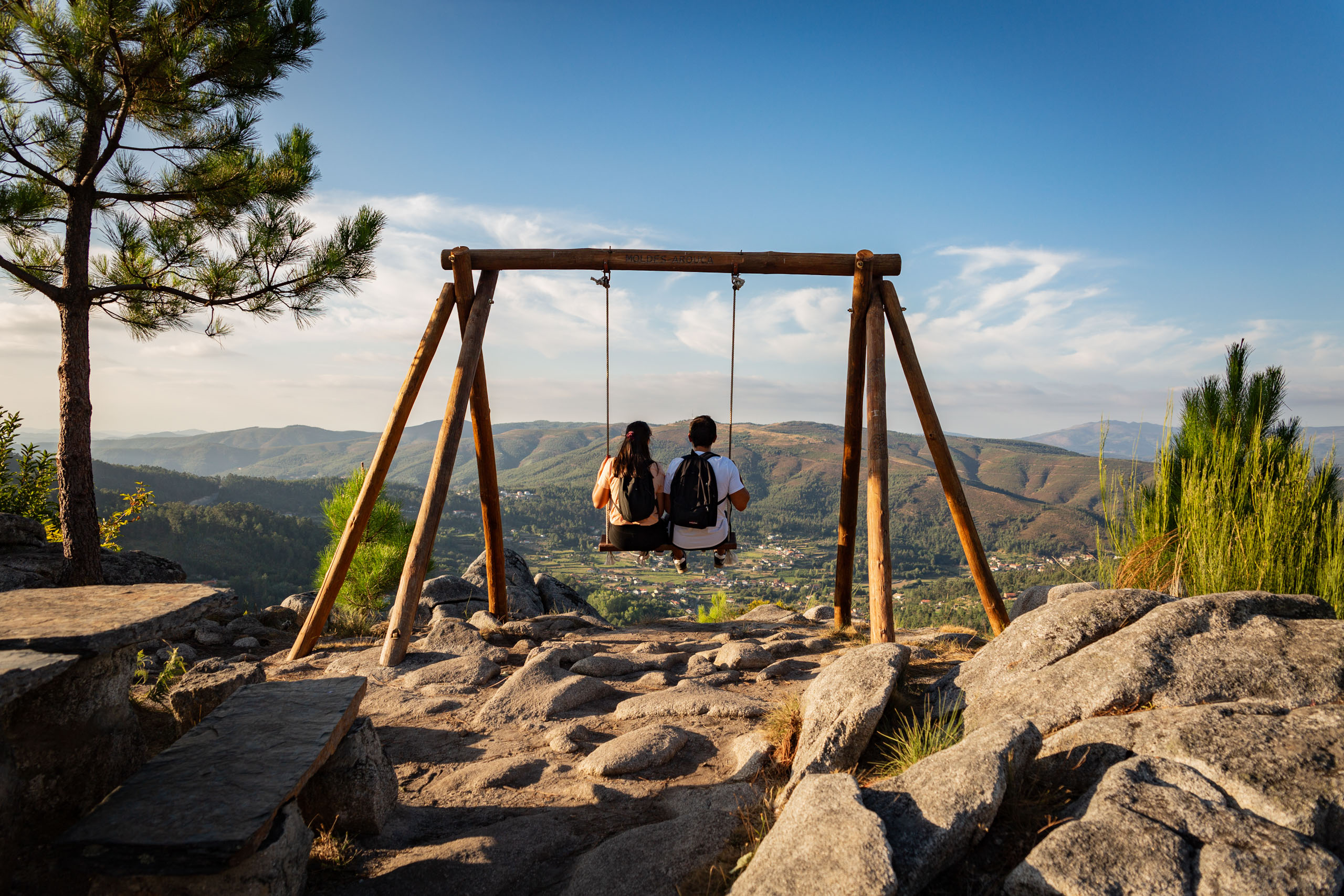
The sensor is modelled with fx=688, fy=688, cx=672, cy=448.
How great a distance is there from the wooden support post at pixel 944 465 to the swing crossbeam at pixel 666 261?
554 mm

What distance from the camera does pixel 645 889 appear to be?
8.93 ft

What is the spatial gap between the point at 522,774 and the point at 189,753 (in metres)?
1.73

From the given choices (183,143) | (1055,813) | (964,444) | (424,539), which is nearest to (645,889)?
(1055,813)

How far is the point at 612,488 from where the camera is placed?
21.0 feet

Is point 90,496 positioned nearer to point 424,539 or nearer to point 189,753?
point 424,539

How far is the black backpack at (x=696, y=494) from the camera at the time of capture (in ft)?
20.9

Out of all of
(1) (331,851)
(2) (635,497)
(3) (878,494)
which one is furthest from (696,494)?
(1) (331,851)

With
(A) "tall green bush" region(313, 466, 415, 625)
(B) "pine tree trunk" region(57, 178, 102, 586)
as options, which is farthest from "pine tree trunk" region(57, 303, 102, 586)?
(A) "tall green bush" region(313, 466, 415, 625)

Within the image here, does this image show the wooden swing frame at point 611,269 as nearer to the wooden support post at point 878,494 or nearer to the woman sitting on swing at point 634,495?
the wooden support post at point 878,494

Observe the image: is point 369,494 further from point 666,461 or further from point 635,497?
point 666,461

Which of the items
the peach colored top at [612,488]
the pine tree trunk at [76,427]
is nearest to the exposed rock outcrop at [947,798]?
the peach colored top at [612,488]

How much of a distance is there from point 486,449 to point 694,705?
3.78 m

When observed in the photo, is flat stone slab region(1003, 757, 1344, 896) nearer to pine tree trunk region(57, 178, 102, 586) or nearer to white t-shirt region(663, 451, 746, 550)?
white t-shirt region(663, 451, 746, 550)

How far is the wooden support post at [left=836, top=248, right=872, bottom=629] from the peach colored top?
6.16 ft
